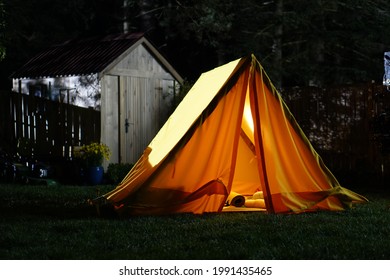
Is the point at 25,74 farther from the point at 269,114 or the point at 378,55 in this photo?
the point at 378,55

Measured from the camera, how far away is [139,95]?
15.7 m

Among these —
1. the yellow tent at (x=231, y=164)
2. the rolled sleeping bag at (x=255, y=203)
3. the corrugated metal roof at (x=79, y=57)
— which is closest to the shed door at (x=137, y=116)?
the corrugated metal roof at (x=79, y=57)

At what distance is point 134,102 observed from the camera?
15.5 metres

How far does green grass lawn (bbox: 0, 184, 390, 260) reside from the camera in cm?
626

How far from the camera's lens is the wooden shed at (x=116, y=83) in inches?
586

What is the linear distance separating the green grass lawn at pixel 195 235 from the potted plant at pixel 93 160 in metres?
4.12

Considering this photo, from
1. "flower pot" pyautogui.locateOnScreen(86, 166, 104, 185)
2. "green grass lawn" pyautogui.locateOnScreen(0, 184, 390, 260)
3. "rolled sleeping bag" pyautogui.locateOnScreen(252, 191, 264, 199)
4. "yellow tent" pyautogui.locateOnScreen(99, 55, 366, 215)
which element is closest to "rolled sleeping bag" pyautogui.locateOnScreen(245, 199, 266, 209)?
"yellow tent" pyautogui.locateOnScreen(99, 55, 366, 215)

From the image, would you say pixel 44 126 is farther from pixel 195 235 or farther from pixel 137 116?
pixel 195 235

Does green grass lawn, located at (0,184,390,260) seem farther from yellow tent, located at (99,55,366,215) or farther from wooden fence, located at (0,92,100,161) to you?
wooden fence, located at (0,92,100,161)

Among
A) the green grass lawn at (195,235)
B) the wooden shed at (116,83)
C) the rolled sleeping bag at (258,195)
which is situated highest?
the wooden shed at (116,83)

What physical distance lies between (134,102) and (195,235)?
28.4ft

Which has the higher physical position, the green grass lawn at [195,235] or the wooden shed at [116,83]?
the wooden shed at [116,83]

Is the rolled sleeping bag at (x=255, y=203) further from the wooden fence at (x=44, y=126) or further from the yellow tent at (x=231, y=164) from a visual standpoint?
the wooden fence at (x=44, y=126)

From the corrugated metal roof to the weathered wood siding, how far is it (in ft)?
0.85
